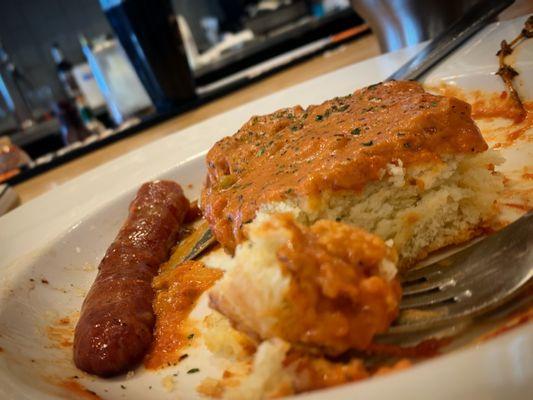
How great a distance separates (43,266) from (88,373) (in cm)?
81

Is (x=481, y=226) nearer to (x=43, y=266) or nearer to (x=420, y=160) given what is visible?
(x=420, y=160)

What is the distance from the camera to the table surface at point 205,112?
3.81 meters

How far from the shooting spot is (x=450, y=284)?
121cm

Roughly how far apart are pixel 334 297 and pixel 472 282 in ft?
1.21

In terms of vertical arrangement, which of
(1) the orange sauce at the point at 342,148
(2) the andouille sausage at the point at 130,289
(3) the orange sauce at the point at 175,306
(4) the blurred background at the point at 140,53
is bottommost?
(3) the orange sauce at the point at 175,306

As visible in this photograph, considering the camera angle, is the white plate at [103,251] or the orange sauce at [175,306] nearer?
the white plate at [103,251]

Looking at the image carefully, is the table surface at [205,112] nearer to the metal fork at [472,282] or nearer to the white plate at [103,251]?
the white plate at [103,251]

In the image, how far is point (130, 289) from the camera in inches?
66.9

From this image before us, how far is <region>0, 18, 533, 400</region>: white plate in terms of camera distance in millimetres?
763

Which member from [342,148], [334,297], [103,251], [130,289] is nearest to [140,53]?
[103,251]

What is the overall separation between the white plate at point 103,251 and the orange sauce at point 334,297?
222 millimetres

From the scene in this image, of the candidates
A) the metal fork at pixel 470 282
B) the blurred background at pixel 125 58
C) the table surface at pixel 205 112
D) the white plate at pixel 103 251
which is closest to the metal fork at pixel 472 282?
the metal fork at pixel 470 282

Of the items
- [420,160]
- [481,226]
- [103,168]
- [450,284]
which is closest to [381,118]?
[420,160]

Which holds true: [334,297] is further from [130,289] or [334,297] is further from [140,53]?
[140,53]
